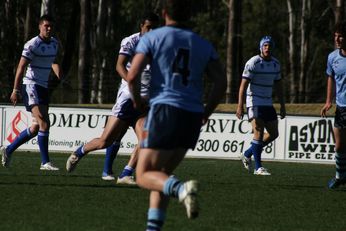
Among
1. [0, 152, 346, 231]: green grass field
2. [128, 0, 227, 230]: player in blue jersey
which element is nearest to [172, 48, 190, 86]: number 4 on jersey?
[128, 0, 227, 230]: player in blue jersey

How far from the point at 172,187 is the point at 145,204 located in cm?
344

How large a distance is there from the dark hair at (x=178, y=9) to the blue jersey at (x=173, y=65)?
Result: 3.5 inches

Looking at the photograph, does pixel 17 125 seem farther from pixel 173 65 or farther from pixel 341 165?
pixel 173 65

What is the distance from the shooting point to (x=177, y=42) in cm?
793

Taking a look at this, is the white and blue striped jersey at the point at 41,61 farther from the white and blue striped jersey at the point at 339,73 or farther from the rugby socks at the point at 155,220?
the rugby socks at the point at 155,220

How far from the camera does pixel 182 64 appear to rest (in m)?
7.96

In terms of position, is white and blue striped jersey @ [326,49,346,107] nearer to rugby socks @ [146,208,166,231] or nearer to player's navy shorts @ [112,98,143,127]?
player's navy shorts @ [112,98,143,127]

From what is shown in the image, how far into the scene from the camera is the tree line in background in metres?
39.8

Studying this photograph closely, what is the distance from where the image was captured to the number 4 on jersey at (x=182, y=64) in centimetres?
795

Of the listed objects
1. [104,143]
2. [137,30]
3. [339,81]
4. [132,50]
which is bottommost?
[104,143]

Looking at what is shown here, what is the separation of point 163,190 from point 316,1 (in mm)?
53955

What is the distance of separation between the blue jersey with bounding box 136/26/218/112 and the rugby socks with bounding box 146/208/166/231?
789mm

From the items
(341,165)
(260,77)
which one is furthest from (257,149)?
(341,165)

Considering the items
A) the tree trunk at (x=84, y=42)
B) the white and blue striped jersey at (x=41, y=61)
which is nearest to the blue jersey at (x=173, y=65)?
the white and blue striped jersey at (x=41, y=61)
